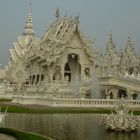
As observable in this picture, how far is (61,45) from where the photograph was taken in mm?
49156

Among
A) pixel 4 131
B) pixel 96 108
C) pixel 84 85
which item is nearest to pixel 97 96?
pixel 84 85

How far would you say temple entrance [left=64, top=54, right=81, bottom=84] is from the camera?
5391cm

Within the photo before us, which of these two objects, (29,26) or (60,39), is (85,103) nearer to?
(60,39)

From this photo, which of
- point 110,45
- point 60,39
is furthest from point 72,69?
point 60,39

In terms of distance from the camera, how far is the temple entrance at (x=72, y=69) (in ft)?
177

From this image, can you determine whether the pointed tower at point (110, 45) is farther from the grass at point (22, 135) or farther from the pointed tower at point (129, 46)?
the grass at point (22, 135)

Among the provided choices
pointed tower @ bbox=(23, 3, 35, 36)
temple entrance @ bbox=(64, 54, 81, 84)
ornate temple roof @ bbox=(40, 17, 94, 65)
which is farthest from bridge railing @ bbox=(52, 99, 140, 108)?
pointed tower @ bbox=(23, 3, 35, 36)

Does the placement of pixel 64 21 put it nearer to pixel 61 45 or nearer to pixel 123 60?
pixel 61 45

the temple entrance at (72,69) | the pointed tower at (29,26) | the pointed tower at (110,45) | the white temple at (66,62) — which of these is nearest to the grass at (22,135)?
the white temple at (66,62)

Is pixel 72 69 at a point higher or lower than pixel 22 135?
higher

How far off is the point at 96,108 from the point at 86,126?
1159 centimetres

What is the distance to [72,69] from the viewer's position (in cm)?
5497

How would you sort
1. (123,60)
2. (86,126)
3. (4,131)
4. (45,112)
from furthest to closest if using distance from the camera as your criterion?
(123,60)
(45,112)
(86,126)
(4,131)

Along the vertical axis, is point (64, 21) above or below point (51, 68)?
above
